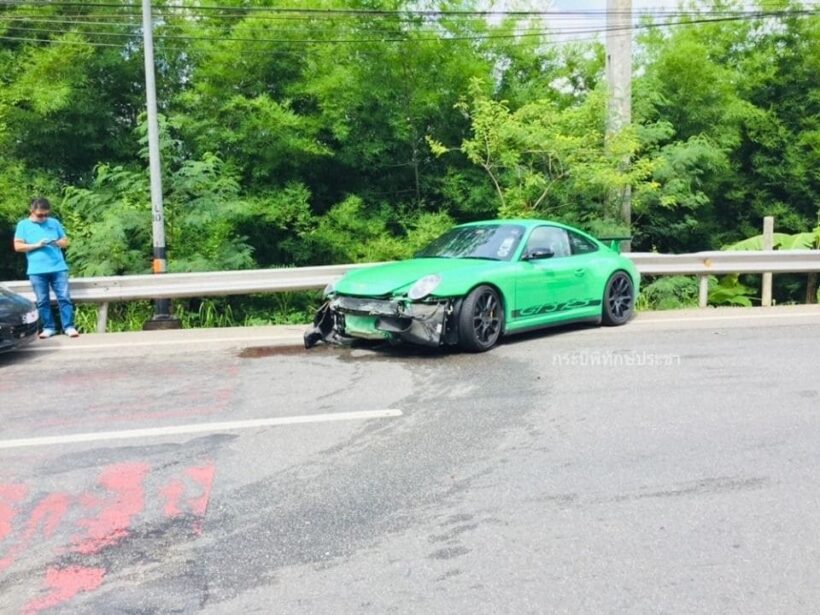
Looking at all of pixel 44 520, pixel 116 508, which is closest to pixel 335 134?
pixel 116 508

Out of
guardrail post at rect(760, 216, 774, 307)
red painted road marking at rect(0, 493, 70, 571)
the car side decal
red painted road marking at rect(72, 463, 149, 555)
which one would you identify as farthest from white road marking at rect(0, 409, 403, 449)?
guardrail post at rect(760, 216, 774, 307)

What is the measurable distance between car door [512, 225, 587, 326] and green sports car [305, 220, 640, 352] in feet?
0.04

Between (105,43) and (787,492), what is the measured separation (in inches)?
666

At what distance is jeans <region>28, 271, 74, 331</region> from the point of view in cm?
923

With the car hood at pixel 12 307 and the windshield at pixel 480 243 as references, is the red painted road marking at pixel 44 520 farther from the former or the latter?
Answer: the windshield at pixel 480 243

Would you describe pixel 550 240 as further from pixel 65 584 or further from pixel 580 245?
pixel 65 584

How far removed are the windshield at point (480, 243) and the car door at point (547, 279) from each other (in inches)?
6.9

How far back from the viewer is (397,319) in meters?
7.30

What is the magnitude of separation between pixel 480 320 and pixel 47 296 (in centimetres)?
533

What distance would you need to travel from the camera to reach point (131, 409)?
5840 millimetres

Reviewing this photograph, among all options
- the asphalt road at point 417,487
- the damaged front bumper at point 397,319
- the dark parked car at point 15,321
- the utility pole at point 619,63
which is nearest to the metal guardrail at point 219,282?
the dark parked car at point 15,321

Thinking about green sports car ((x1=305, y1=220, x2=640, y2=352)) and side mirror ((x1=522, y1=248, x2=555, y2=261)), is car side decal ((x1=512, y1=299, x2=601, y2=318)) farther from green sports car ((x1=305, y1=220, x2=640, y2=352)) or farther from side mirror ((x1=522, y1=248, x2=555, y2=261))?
side mirror ((x1=522, y1=248, x2=555, y2=261))

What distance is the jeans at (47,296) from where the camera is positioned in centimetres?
923

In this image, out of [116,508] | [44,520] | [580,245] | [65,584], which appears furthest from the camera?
[580,245]
